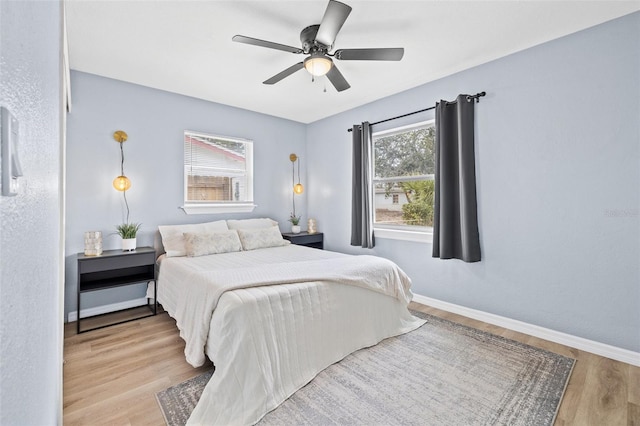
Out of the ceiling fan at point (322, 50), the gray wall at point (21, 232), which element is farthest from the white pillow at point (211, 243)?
the gray wall at point (21, 232)

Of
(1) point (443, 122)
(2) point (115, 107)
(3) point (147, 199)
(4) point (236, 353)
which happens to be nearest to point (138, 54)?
(2) point (115, 107)

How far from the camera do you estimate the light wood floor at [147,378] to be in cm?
176

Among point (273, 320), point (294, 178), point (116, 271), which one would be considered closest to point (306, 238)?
point (294, 178)

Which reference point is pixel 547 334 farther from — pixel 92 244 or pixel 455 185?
pixel 92 244

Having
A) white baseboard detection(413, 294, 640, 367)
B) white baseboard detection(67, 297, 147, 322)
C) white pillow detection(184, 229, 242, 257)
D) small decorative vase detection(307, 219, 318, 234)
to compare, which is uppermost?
small decorative vase detection(307, 219, 318, 234)

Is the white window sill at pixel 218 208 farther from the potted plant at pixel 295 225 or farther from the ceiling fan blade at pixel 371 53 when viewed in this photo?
the ceiling fan blade at pixel 371 53

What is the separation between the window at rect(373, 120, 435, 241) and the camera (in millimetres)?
3629

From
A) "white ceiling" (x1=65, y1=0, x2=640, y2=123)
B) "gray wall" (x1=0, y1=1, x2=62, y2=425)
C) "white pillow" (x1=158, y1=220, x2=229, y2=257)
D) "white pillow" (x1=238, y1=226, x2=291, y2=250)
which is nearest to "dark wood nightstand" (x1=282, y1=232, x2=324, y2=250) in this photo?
"white pillow" (x1=238, y1=226, x2=291, y2=250)

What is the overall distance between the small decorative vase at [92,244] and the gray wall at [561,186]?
11.9ft

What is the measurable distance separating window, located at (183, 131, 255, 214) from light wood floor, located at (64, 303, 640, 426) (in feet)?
5.67

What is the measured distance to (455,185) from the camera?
3.23 m

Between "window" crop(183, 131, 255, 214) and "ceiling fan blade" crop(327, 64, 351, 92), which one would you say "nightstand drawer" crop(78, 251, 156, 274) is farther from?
"ceiling fan blade" crop(327, 64, 351, 92)

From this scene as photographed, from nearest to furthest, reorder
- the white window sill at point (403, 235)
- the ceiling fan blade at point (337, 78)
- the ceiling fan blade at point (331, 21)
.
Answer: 1. the ceiling fan blade at point (331, 21)
2. the ceiling fan blade at point (337, 78)
3. the white window sill at point (403, 235)

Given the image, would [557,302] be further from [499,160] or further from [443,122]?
[443,122]
